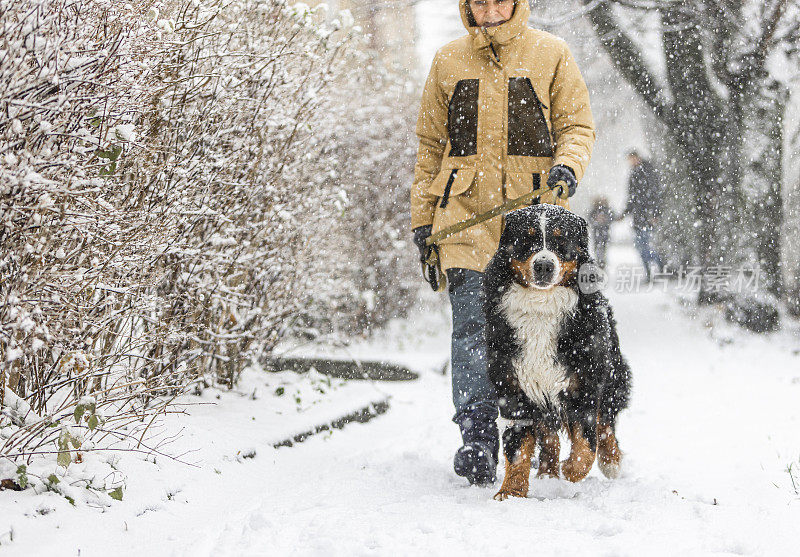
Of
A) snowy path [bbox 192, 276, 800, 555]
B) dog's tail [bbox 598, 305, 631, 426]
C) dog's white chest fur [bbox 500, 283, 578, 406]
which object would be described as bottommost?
snowy path [bbox 192, 276, 800, 555]

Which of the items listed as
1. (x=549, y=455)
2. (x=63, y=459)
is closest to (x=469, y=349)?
(x=549, y=455)

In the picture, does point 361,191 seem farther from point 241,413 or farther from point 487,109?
point 487,109

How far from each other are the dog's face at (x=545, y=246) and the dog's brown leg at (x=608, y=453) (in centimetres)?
93

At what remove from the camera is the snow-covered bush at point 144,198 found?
2570 mm

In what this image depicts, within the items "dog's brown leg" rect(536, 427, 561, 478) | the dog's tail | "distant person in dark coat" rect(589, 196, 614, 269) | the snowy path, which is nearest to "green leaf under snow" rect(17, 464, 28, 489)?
the snowy path

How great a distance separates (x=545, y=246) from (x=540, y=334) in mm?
423

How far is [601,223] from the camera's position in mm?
13703

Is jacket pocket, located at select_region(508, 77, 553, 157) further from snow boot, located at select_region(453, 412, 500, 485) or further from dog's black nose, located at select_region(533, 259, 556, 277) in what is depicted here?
snow boot, located at select_region(453, 412, 500, 485)

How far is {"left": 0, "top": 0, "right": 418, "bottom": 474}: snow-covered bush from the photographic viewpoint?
2.57 metres

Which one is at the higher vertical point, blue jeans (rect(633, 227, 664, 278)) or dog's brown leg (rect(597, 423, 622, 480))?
blue jeans (rect(633, 227, 664, 278))

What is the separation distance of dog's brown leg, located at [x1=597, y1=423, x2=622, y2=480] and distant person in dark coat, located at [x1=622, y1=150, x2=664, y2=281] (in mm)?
9424

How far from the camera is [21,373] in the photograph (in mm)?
3283

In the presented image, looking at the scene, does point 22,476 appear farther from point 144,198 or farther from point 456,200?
point 456,200

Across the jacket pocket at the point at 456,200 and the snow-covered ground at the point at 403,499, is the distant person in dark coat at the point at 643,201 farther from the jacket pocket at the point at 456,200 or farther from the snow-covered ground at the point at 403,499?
the jacket pocket at the point at 456,200
